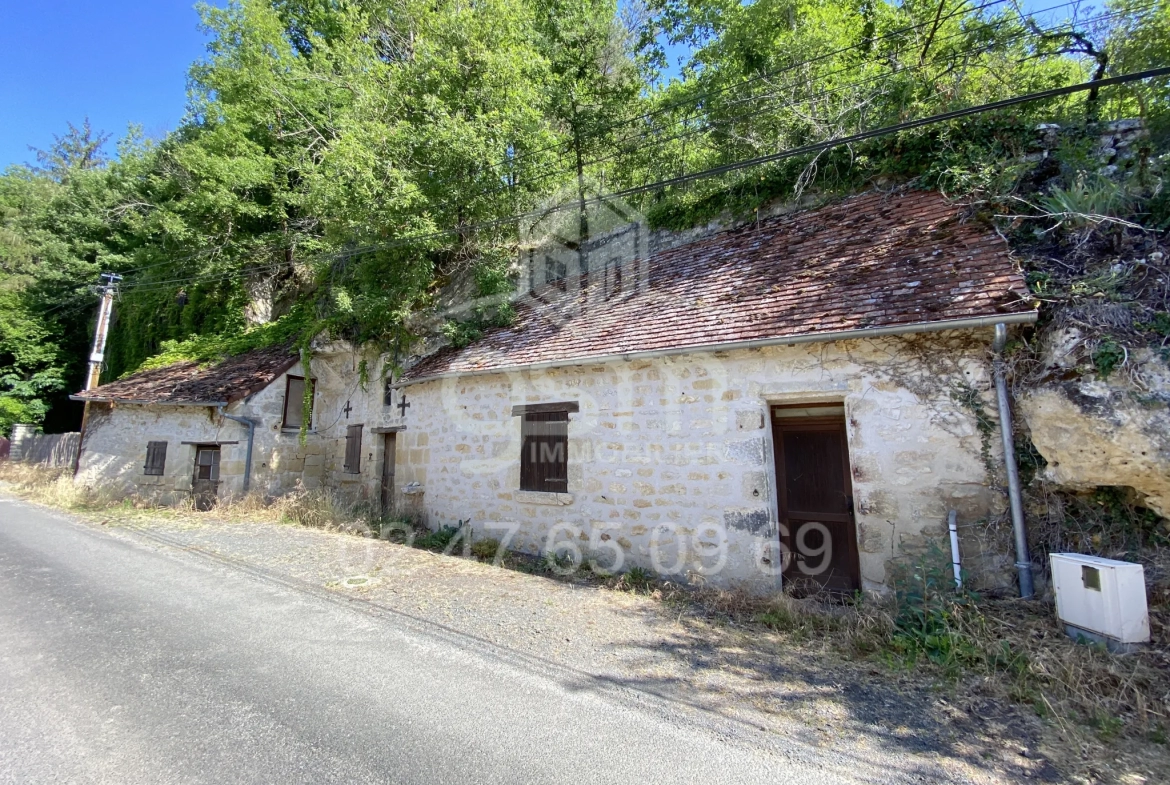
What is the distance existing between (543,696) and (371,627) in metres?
2.01

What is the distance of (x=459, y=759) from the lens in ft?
9.21

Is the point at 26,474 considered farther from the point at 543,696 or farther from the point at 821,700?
the point at 821,700

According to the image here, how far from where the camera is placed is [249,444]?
12117mm

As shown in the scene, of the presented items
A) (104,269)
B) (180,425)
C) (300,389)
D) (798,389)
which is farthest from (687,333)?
(104,269)

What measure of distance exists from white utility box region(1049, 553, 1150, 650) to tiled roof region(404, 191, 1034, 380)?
2.27 m

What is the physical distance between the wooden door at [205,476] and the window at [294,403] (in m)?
Result: 1.60

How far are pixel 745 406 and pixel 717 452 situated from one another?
657 millimetres

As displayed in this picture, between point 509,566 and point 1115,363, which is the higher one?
point 1115,363

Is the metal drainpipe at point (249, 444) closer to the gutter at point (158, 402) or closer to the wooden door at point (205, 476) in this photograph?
the gutter at point (158, 402)

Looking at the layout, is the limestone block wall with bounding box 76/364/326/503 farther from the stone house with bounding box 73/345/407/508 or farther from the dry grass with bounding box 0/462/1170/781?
the dry grass with bounding box 0/462/1170/781

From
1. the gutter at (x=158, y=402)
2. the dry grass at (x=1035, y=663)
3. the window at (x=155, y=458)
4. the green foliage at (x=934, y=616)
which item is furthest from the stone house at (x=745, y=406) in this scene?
the window at (x=155, y=458)

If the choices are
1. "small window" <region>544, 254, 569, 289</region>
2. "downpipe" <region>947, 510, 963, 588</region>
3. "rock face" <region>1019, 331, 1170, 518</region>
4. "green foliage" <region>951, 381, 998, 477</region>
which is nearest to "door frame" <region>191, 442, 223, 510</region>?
"small window" <region>544, 254, 569, 289</region>

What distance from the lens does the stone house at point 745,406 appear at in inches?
213

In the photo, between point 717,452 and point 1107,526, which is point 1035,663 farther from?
point 717,452
